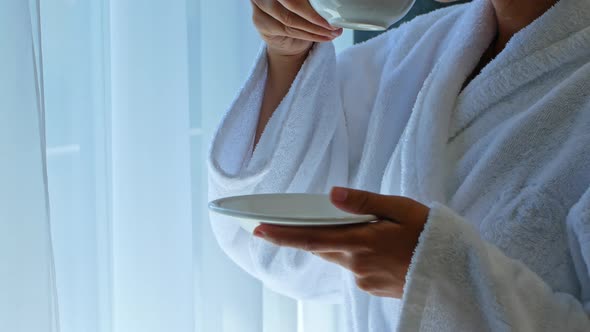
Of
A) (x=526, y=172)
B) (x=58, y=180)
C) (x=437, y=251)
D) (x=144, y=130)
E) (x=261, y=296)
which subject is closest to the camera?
(x=437, y=251)

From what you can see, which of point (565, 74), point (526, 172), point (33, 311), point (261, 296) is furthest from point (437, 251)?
point (261, 296)

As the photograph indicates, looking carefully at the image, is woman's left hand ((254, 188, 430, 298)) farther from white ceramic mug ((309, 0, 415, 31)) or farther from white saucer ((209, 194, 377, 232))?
white ceramic mug ((309, 0, 415, 31))

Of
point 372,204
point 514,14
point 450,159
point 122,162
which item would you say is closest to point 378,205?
→ point 372,204

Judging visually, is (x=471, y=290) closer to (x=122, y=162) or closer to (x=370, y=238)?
(x=370, y=238)

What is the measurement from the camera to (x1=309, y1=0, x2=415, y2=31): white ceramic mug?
0.63 meters

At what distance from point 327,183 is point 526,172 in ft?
1.05

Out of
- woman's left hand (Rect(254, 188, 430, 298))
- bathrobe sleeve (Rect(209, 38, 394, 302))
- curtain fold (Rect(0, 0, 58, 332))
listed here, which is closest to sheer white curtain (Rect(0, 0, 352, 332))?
curtain fold (Rect(0, 0, 58, 332))

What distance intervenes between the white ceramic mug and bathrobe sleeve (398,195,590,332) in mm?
196

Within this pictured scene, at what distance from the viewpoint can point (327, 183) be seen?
3.35 ft

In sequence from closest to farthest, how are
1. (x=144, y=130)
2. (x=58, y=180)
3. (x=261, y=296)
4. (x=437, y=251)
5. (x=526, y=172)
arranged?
(x=437, y=251) < (x=526, y=172) < (x=58, y=180) < (x=144, y=130) < (x=261, y=296)

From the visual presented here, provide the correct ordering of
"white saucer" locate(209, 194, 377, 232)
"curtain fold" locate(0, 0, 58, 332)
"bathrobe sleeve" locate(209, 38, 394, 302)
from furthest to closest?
"bathrobe sleeve" locate(209, 38, 394, 302) < "curtain fold" locate(0, 0, 58, 332) < "white saucer" locate(209, 194, 377, 232)

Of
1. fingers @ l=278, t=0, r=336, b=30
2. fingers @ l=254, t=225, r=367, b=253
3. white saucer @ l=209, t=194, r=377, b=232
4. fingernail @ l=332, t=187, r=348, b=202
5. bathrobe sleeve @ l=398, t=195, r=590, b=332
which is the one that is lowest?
bathrobe sleeve @ l=398, t=195, r=590, b=332

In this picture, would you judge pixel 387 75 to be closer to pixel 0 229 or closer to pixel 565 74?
pixel 565 74

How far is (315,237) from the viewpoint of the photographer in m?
0.65
